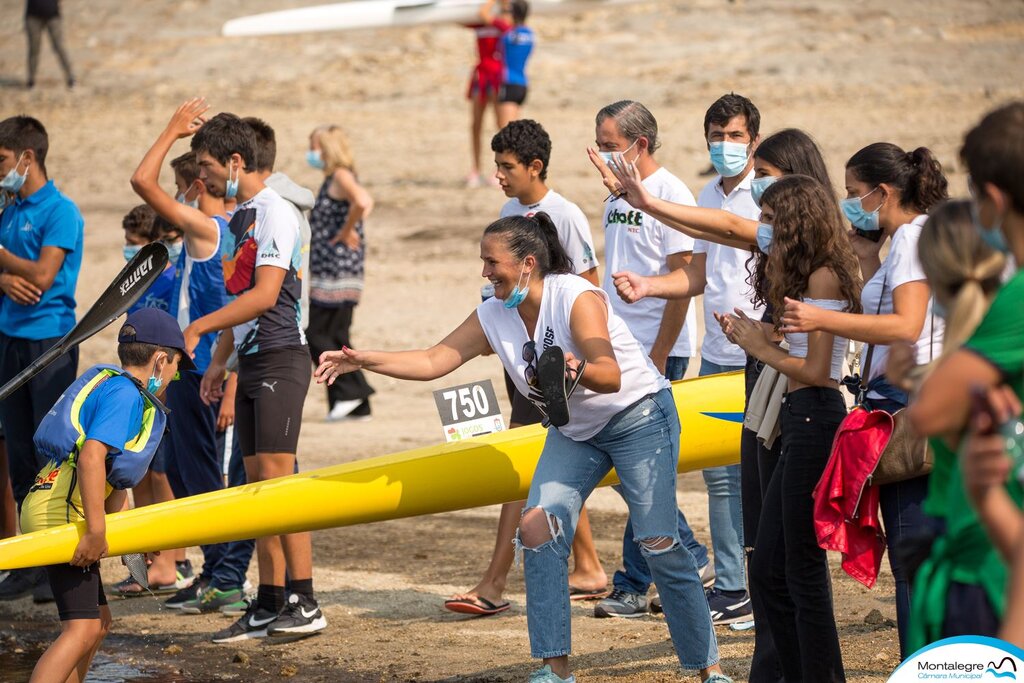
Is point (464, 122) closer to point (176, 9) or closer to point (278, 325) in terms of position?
point (176, 9)

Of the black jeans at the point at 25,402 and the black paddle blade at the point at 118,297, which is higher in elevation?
the black paddle blade at the point at 118,297

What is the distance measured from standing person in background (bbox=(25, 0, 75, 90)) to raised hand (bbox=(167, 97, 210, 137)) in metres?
16.3

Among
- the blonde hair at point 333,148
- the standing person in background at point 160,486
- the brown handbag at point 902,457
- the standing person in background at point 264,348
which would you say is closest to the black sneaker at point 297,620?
the standing person in background at point 264,348

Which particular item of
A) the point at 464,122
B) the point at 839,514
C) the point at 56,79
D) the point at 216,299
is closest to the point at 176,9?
the point at 56,79

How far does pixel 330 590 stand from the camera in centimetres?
723

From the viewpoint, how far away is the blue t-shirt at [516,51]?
16.1 meters

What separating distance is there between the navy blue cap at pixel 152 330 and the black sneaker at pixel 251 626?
1.56 meters

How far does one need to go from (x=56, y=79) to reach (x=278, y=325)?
1977 centimetres

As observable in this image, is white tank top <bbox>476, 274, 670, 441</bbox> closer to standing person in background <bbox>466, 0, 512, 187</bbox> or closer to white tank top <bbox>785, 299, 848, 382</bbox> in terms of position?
white tank top <bbox>785, 299, 848, 382</bbox>

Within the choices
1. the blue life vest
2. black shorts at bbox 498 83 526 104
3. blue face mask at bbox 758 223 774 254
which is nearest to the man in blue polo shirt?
the blue life vest

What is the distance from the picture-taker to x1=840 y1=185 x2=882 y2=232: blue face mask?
4.69 meters

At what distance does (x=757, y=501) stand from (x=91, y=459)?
2.38 metres

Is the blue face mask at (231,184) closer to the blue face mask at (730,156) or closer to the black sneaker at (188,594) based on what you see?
the black sneaker at (188,594)

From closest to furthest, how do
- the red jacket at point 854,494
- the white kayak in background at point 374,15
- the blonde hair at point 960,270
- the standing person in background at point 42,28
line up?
the blonde hair at point 960,270
the red jacket at point 854,494
the white kayak in background at point 374,15
the standing person in background at point 42,28
